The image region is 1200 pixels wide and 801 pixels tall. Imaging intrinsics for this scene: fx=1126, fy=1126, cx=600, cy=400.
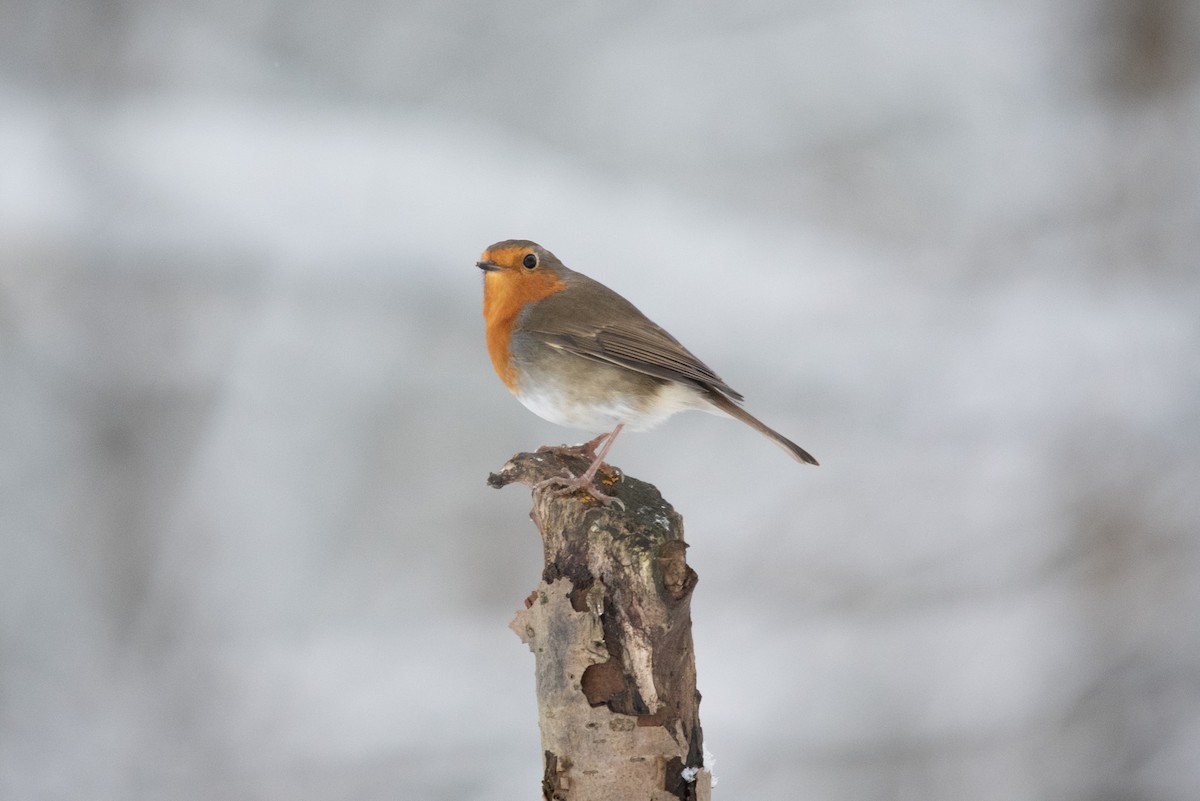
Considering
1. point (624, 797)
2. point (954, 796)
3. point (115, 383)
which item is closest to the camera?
Answer: point (624, 797)

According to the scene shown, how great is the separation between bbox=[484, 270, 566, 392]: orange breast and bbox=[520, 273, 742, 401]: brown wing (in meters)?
0.05

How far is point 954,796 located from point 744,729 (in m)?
1.00

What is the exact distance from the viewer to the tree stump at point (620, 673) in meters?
1.91

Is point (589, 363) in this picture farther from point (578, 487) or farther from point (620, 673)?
point (620, 673)

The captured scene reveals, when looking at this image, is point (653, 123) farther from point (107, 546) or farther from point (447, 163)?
point (107, 546)

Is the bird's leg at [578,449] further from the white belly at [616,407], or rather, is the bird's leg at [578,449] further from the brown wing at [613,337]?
the brown wing at [613,337]

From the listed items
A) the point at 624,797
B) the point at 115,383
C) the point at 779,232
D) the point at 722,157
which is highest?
the point at 722,157

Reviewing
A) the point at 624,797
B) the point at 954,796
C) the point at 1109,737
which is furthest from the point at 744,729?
the point at 624,797

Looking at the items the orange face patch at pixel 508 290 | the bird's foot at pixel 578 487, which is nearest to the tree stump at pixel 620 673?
the bird's foot at pixel 578 487

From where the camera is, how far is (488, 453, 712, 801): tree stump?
1.91 meters

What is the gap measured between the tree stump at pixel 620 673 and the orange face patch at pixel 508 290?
828 mm

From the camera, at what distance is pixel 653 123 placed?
4.71 m

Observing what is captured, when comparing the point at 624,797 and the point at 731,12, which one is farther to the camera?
the point at 731,12

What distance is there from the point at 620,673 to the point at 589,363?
33.0 inches
